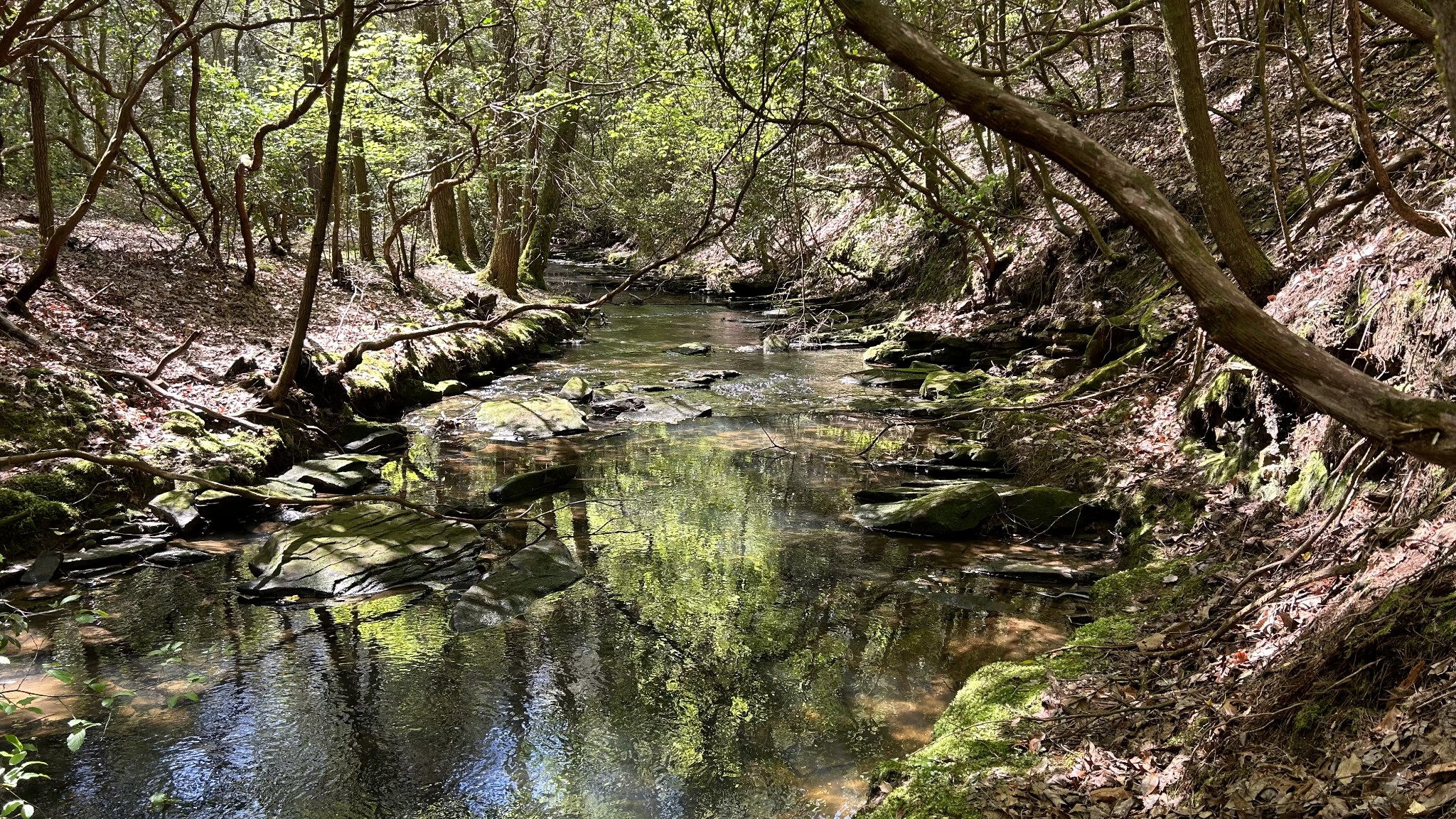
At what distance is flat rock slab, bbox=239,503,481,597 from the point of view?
21.8 feet

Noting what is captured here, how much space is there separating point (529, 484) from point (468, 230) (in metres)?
16.5

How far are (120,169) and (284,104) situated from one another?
2.44 m

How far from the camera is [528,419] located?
1191 cm

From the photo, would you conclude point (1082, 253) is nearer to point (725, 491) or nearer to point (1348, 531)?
point (725, 491)

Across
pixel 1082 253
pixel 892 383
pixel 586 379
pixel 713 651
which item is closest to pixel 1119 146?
pixel 1082 253

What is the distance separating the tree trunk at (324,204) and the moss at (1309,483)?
8.29 meters

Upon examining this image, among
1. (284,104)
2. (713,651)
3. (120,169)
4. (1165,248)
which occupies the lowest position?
(713,651)

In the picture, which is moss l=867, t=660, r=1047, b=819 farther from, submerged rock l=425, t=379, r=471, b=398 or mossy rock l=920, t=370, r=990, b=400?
submerged rock l=425, t=379, r=471, b=398

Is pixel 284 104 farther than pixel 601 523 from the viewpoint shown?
Yes

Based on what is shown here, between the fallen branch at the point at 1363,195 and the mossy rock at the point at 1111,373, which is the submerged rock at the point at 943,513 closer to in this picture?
the mossy rock at the point at 1111,373

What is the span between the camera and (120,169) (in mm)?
11094

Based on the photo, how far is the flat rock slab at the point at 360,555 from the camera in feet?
21.8

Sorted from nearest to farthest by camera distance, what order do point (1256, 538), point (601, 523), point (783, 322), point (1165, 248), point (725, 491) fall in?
point (1165, 248) → point (1256, 538) → point (601, 523) → point (725, 491) → point (783, 322)

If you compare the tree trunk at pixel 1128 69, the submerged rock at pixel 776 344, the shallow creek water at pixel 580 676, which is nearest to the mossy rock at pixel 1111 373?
the shallow creek water at pixel 580 676
